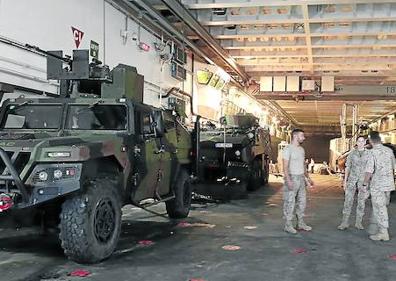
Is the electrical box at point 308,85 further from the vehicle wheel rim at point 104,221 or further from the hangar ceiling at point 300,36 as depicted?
the vehicle wheel rim at point 104,221

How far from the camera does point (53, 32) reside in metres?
8.15

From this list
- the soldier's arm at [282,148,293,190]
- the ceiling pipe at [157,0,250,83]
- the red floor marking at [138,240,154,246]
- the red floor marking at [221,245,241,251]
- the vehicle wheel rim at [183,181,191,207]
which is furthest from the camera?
the ceiling pipe at [157,0,250,83]

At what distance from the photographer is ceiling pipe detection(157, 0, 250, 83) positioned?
10.1 metres

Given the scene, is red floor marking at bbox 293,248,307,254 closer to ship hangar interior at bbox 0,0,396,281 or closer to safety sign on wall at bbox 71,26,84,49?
ship hangar interior at bbox 0,0,396,281

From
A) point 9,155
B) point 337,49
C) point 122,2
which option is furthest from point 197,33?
point 9,155

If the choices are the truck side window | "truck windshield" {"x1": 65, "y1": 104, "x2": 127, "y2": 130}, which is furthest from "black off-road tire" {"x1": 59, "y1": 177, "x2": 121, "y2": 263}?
the truck side window

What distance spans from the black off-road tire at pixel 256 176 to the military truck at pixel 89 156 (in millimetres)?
4795

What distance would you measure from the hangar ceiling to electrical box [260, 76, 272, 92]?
0.49ft

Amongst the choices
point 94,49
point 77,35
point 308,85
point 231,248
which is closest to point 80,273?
point 231,248

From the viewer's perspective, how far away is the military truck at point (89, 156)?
5.08m

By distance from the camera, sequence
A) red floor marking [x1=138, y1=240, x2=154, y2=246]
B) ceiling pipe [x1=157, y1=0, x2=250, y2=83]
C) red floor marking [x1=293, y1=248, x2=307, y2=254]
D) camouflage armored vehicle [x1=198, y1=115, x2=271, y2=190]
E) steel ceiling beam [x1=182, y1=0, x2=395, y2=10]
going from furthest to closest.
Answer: camouflage armored vehicle [x1=198, y1=115, x2=271, y2=190] → ceiling pipe [x1=157, y1=0, x2=250, y2=83] → steel ceiling beam [x1=182, y1=0, x2=395, y2=10] → red floor marking [x1=138, y1=240, x2=154, y2=246] → red floor marking [x1=293, y1=248, x2=307, y2=254]

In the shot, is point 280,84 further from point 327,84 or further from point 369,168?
point 369,168

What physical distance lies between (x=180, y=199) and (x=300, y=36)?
238 inches

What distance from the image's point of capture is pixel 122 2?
33.4 feet
